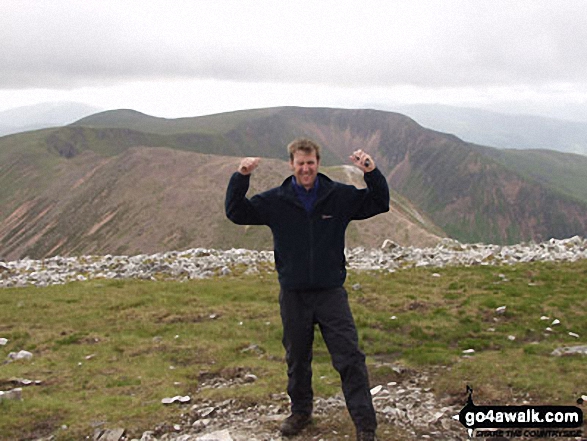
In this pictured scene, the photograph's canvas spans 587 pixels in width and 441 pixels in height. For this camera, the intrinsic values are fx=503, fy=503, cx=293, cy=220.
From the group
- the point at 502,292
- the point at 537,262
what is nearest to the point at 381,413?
the point at 502,292

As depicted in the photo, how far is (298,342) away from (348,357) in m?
0.88

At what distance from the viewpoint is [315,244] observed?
7.79m

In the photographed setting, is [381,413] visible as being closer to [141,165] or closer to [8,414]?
[8,414]

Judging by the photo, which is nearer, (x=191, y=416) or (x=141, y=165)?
(x=191, y=416)

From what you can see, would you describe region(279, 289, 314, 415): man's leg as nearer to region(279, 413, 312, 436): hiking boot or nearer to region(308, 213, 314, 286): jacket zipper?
region(279, 413, 312, 436): hiking boot

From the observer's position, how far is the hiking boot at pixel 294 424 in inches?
329

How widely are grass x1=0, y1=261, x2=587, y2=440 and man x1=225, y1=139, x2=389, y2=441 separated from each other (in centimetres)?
309

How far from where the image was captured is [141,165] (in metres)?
180

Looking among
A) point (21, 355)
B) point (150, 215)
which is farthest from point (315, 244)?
point (150, 215)

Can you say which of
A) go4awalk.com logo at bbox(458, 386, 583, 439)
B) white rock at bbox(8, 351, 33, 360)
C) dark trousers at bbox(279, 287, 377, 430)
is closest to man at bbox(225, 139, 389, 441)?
dark trousers at bbox(279, 287, 377, 430)

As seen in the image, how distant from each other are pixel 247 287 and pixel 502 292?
11.0 meters

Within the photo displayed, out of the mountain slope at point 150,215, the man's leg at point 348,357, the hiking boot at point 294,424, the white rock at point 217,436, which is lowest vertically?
the mountain slope at point 150,215

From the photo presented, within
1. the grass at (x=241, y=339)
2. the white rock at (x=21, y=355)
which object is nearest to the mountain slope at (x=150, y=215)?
the grass at (x=241, y=339)

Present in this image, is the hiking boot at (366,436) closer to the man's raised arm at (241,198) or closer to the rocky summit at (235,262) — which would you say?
the man's raised arm at (241,198)
